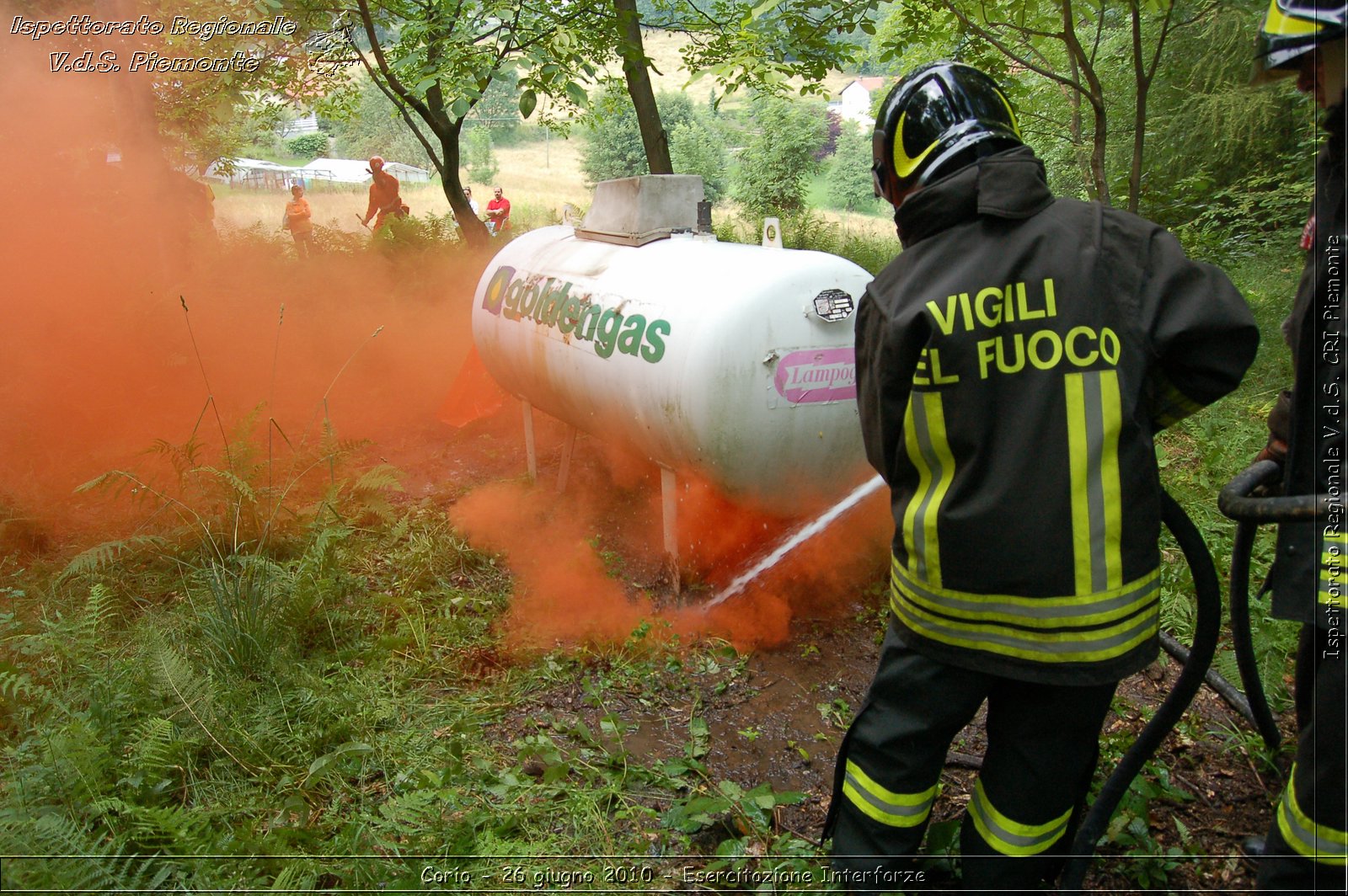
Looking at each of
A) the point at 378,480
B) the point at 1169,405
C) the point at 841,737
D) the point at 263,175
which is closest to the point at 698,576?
the point at 841,737

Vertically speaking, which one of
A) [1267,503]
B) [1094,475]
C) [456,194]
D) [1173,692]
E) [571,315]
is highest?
[456,194]

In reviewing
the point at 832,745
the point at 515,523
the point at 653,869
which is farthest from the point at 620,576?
the point at 653,869

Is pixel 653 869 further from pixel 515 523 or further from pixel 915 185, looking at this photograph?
pixel 515 523

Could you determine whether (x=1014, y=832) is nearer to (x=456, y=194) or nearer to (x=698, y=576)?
(x=698, y=576)

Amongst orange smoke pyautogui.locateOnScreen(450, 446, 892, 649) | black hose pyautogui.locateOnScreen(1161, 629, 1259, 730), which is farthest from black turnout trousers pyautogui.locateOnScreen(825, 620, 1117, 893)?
orange smoke pyautogui.locateOnScreen(450, 446, 892, 649)

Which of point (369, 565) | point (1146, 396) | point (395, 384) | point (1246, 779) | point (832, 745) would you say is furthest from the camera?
point (395, 384)

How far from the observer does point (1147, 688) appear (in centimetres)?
346

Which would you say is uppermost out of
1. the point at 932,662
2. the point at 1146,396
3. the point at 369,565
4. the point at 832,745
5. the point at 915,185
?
the point at 915,185

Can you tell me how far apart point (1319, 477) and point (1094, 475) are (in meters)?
0.55

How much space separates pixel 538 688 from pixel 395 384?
5.77 m

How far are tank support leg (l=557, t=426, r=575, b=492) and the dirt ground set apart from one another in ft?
3.92

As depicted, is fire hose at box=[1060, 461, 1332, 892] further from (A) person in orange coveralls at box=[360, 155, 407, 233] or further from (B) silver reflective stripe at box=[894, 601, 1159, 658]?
(A) person in orange coveralls at box=[360, 155, 407, 233]

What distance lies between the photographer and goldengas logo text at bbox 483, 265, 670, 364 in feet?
13.5

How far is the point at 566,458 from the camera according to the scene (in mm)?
5930
